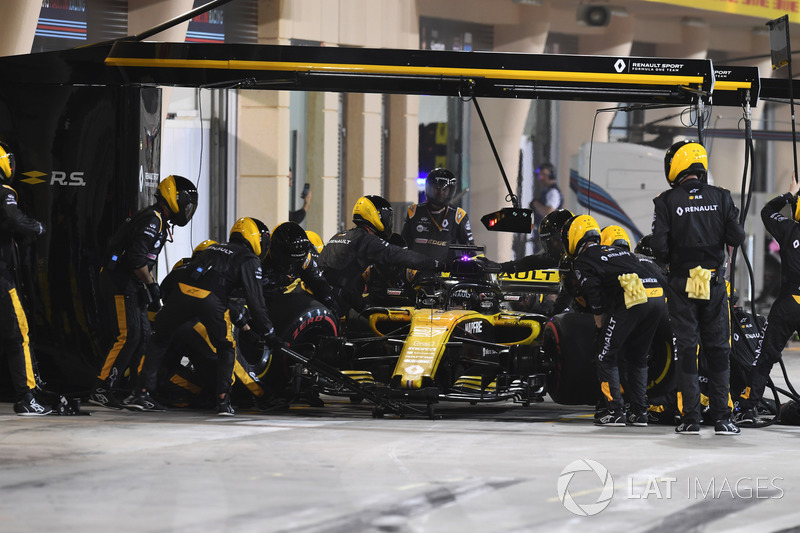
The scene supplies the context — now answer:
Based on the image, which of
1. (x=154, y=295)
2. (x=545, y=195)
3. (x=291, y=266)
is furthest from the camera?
(x=545, y=195)

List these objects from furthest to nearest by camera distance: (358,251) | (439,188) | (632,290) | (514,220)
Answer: (439,188)
(358,251)
(514,220)
(632,290)

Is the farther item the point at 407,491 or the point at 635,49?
the point at 635,49

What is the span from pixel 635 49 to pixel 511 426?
1989 centimetres

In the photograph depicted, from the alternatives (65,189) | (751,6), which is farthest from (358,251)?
(751,6)

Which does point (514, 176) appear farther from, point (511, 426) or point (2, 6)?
point (511, 426)

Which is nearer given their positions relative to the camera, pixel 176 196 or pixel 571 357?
pixel 571 357

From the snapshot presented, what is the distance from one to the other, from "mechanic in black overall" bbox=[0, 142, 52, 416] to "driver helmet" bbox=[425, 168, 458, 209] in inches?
172

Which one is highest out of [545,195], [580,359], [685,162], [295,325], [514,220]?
[545,195]

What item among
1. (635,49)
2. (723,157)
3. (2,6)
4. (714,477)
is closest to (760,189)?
(635,49)

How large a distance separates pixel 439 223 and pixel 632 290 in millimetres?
3650

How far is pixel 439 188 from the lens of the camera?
13336 mm

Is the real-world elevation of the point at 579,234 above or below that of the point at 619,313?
above

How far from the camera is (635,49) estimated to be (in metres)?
28.7

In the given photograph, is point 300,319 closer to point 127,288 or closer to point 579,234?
point 127,288
